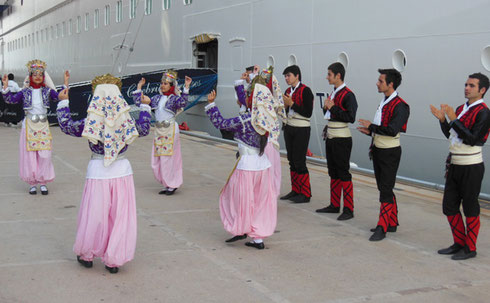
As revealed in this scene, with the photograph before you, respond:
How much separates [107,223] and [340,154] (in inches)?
109

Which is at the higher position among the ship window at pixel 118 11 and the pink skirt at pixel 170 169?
the ship window at pixel 118 11

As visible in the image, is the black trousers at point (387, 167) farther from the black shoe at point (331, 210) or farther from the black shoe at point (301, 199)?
the black shoe at point (301, 199)

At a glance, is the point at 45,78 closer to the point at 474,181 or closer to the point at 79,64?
the point at 474,181

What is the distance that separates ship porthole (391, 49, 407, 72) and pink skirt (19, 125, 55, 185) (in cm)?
520

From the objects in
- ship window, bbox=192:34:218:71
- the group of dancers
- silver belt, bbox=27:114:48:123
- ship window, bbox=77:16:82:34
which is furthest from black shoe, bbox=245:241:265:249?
ship window, bbox=77:16:82:34

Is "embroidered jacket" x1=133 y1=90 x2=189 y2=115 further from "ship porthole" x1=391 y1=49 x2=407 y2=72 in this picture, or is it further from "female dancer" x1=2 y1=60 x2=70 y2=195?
"ship porthole" x1=391 y1=49 x2=407 y2=72

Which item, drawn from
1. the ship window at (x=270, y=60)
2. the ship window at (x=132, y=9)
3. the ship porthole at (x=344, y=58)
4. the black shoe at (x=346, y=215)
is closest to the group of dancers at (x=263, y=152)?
the black shoe at (x=346, y=215)

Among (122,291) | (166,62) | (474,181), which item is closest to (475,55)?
(474,181)

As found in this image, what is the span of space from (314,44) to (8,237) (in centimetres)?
710

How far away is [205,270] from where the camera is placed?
4.45 metres

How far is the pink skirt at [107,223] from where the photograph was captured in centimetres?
422

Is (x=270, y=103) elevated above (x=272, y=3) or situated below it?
below

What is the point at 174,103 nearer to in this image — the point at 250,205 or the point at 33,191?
the point at 33,191

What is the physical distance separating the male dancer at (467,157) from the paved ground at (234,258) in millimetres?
282
